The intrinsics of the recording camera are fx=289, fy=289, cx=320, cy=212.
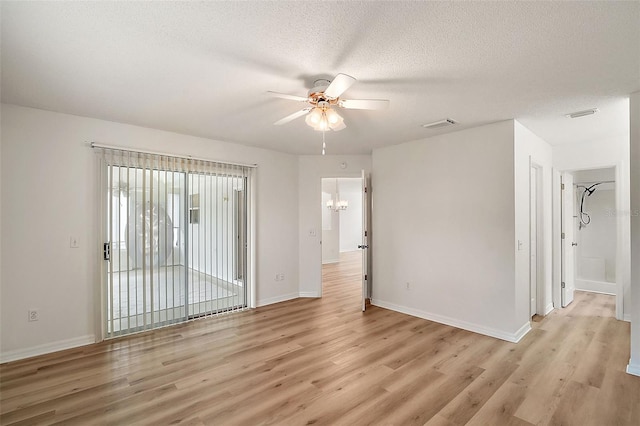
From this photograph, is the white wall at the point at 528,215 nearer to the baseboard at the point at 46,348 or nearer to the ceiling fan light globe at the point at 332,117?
the ceiling fan light globe at the point at 332,117

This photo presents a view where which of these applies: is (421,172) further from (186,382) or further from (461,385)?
(186,382)

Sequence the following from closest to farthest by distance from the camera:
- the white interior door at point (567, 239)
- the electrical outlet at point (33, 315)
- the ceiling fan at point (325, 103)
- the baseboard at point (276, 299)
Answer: the ceiling fan at point (325, 103), the electrical outlet at point (33, 315), the white interior door at point (567, 239), the baseboard at point (276, 299)

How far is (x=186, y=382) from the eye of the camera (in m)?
2.57

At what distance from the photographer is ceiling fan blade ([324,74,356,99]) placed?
6.43ft

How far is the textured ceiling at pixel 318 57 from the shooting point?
164cm

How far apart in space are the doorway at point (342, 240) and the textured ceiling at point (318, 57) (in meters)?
2.46

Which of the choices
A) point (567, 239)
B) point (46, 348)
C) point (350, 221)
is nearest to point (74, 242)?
point (46, 348)

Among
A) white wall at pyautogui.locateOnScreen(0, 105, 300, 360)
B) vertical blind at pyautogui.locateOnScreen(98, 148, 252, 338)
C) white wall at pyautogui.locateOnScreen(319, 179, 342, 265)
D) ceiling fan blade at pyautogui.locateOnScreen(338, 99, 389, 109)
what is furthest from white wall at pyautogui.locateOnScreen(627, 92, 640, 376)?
white wall at pyautogui.locateOnScreen(319, 179, 342, 265)

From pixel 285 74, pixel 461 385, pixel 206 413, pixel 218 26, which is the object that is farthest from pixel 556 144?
pixel 206 413

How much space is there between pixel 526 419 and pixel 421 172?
3.06m

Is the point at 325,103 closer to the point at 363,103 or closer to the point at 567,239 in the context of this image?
the point at 363,103

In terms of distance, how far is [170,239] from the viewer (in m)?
3.89

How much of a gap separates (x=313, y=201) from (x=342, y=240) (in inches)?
261

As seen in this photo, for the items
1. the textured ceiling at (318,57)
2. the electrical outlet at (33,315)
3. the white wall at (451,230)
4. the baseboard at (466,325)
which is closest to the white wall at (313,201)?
the white wall at (451,230)
